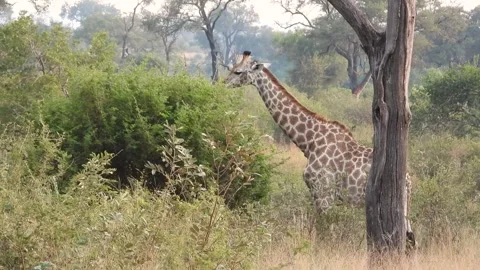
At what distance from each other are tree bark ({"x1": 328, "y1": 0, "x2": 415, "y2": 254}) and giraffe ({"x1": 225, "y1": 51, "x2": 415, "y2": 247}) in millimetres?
1342

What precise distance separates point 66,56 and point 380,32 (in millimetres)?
7170

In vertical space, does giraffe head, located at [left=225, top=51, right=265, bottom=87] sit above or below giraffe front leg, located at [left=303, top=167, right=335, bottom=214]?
above

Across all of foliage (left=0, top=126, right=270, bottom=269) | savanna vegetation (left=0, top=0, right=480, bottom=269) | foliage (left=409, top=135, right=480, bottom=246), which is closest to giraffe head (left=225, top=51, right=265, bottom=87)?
savanna vegetation (left=0, top=0, right=480, bottom=269)

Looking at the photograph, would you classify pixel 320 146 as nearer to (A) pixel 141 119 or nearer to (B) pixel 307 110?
(B) pixel 307 110

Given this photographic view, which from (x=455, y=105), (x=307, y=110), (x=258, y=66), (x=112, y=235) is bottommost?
(x=112, y=235)

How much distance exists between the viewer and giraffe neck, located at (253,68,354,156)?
908 cm

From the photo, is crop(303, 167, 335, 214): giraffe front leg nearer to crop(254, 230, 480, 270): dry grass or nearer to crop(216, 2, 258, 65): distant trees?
crop(254, 230, 480, 270): dry grass

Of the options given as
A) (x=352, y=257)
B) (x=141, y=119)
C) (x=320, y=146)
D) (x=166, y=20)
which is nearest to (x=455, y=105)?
(x=320, y=146)

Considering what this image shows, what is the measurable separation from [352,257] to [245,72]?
3.46 m

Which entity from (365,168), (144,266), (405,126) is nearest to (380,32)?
(405,126)

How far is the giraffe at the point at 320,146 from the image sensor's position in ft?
28.1

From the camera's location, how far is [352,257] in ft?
22.2

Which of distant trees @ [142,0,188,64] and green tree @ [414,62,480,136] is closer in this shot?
green tree @ [414,62,480,136]

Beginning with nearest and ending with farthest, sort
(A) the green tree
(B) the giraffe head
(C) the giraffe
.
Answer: (C) the giraffe < (B) the giraffe head < (A) the green tree
